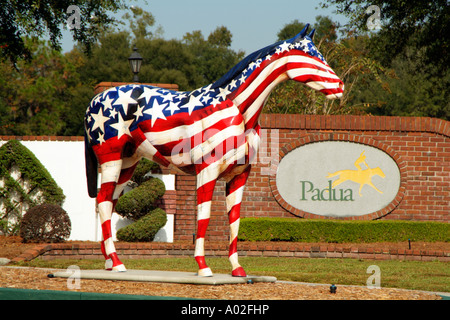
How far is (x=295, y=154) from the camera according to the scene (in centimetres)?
1483

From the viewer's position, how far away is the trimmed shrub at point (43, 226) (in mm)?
12906

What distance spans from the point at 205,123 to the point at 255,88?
2.38ft

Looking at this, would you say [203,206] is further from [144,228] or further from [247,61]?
[144,228]

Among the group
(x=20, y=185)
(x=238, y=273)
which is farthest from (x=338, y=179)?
(x=238, y=273)

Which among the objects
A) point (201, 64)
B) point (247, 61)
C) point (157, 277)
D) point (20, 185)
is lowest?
point (157, 277)

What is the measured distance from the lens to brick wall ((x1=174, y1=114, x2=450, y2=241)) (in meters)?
14.7

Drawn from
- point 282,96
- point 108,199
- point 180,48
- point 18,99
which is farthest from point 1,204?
point 180,48

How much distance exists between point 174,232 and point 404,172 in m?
5.49

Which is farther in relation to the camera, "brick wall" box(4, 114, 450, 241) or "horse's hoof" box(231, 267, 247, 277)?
"brick wall" box(4, 114, 450, 241)

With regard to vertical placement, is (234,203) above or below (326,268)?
above

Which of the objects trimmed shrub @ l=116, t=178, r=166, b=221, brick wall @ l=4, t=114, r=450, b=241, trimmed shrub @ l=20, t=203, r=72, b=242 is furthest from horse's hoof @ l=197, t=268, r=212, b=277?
brick wall @ l=4, t=114, r=450, b=241

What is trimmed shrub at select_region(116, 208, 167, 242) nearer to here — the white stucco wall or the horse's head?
the white stucco wall

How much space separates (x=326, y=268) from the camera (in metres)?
10.7
